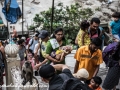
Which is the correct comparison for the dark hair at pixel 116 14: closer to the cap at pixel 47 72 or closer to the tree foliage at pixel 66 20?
the cap at pixel 47 72

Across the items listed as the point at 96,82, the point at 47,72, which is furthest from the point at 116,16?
the point at 47,72

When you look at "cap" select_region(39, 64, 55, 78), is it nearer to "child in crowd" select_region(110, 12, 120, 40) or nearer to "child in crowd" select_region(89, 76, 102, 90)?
"child in crowd" select_region(89, 76, 102, 90)

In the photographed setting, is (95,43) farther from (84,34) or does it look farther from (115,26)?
(115,26)

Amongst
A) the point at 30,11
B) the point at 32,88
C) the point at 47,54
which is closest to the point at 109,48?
the point at 47,54

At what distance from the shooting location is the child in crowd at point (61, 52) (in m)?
5.28

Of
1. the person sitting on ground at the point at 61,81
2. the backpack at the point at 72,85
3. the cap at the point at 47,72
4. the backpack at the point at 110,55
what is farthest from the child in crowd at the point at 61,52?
the backpack at the point at 72,85

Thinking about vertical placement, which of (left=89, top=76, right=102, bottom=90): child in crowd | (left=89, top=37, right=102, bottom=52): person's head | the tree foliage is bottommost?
the tree foliage

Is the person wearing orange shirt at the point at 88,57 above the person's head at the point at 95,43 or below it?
below

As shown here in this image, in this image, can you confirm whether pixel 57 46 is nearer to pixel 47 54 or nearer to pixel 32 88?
pixel 47 54

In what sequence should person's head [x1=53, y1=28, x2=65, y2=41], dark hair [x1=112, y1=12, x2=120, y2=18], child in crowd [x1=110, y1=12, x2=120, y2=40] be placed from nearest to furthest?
person's head [x1=53, y1=28, x2=65, y2=41] < dark hair [x1=112, y1=12, x2=120, y2=18] < child in crowd [x1=110, y1=12, x2=120, y2=40]

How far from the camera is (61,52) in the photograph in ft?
17.6

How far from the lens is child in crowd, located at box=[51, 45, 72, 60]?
528 centimetres

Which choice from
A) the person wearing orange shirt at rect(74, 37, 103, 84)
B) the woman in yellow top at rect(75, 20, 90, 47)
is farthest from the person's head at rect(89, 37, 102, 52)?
the woman in yellow top at rect(75, 20, 90, 47)

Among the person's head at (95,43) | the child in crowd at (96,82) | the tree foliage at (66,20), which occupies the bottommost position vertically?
the tree foliage at (66,20)
